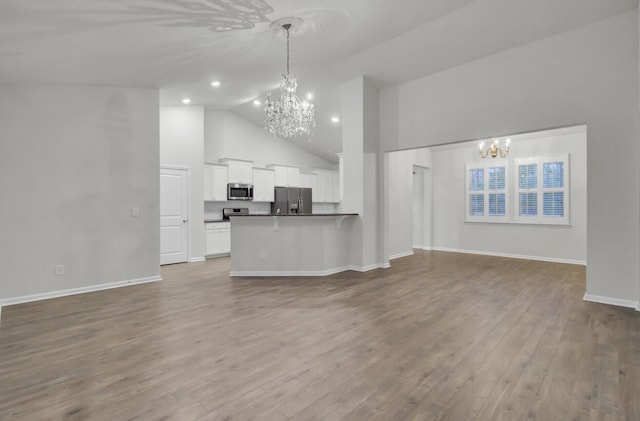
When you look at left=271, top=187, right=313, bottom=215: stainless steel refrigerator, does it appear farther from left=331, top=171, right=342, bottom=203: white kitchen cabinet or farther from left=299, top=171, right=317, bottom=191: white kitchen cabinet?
left=331, top=171, right=342, bottom=203: white kitchen cabinet

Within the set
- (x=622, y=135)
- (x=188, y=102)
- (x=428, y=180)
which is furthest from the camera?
(x=428, y=180)

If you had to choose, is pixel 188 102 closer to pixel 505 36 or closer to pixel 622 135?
pixel 505 36

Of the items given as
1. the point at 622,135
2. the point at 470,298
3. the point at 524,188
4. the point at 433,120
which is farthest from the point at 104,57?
the point at 524,188

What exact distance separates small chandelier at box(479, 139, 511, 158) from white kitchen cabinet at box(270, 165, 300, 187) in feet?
15.9

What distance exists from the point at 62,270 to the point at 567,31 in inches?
285

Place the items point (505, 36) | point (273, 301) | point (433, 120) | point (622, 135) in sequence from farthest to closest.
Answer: point (433, 120)
point (505, 36)
point (273, 301)
point (622, 135)

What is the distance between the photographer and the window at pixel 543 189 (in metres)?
6.74

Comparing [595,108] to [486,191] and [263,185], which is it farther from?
[263,185]

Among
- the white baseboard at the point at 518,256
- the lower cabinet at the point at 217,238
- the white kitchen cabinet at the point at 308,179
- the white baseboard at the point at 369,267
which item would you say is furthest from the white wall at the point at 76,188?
the white baseboard at the point at 518,256

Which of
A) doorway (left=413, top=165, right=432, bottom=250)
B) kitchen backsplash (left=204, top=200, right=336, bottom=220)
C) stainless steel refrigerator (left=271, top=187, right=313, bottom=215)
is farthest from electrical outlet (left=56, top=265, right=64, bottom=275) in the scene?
doorway (left=413, top=165, right=432, bottom=250)

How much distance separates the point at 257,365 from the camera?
2.40m

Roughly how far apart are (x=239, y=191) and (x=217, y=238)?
51.8 inches

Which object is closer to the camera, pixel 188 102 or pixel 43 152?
pixel 43 152

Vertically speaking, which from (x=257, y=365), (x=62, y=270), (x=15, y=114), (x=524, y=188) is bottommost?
(x=257, y=365)
